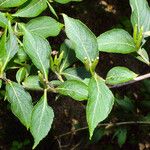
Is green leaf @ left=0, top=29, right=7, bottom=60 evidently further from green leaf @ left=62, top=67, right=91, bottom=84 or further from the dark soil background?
the dark soil background

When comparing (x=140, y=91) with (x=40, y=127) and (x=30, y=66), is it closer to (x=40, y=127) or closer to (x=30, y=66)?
(x=30, y=66)

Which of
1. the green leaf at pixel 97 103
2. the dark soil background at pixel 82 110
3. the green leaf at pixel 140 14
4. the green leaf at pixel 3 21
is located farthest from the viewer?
the dark soil background at pixel 82 110

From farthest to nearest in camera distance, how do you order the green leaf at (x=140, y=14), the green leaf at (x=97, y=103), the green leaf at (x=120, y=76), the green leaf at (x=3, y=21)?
the green leaf at (x=3, y=21)
the green leaf at (x=140, y=14)
the green leaf at (x=120, y=76)
the green leaf at (x=97, y=103)

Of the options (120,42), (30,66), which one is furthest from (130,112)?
(120,42)

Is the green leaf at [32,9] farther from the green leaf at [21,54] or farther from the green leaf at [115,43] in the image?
the green leaf at [115,43]

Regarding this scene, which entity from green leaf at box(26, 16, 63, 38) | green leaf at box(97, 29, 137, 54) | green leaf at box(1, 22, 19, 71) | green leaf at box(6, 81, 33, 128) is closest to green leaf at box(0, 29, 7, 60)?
green leaf at box(1, 22, 19, 71)

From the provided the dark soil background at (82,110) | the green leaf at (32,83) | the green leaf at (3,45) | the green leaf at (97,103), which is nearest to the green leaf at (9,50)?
the green leaf at (3,45)

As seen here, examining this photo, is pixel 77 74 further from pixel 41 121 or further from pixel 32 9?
pixel 32 9
